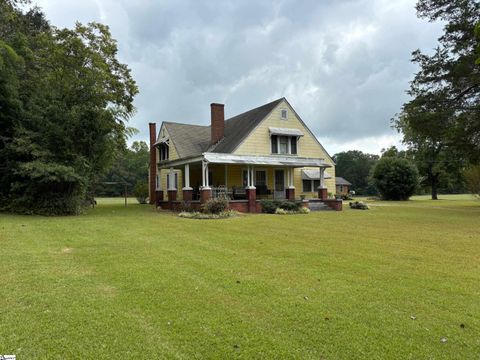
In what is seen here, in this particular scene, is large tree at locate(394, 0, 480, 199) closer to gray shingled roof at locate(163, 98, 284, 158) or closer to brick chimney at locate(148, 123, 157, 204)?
gray shingled roof at locate(163, 98, 284, 158)

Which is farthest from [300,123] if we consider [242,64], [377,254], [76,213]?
[377,254]

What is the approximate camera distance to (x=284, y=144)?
24922 mm

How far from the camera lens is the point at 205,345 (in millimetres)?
3248

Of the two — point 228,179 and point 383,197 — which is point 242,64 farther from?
point 383,197

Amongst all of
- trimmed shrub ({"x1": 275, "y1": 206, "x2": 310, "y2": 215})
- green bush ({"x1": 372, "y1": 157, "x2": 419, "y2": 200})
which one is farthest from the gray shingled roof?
green bush ({"x1": 372, "y1": 157, "x2": 419, "y2": 200})

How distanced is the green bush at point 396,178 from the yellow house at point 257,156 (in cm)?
1403

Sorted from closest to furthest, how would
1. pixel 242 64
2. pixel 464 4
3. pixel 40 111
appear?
pixel 40 111 → pixel 464 4 → pixel 242 64

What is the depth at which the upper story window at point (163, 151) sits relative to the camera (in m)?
28.5

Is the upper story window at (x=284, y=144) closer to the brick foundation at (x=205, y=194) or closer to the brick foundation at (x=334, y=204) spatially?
the brick foundation at (x=334, y=204)

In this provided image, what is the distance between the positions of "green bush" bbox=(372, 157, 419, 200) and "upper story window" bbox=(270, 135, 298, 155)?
62.8ft

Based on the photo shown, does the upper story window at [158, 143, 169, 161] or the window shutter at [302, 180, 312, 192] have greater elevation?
the upper story window at [158, 143, 169, 161]

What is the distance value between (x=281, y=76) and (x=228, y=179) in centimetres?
791

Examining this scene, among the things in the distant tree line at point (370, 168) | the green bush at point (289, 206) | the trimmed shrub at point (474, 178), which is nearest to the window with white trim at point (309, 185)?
the green bush at point (289, 206)

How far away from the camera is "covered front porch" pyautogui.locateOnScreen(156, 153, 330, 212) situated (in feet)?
63.6
